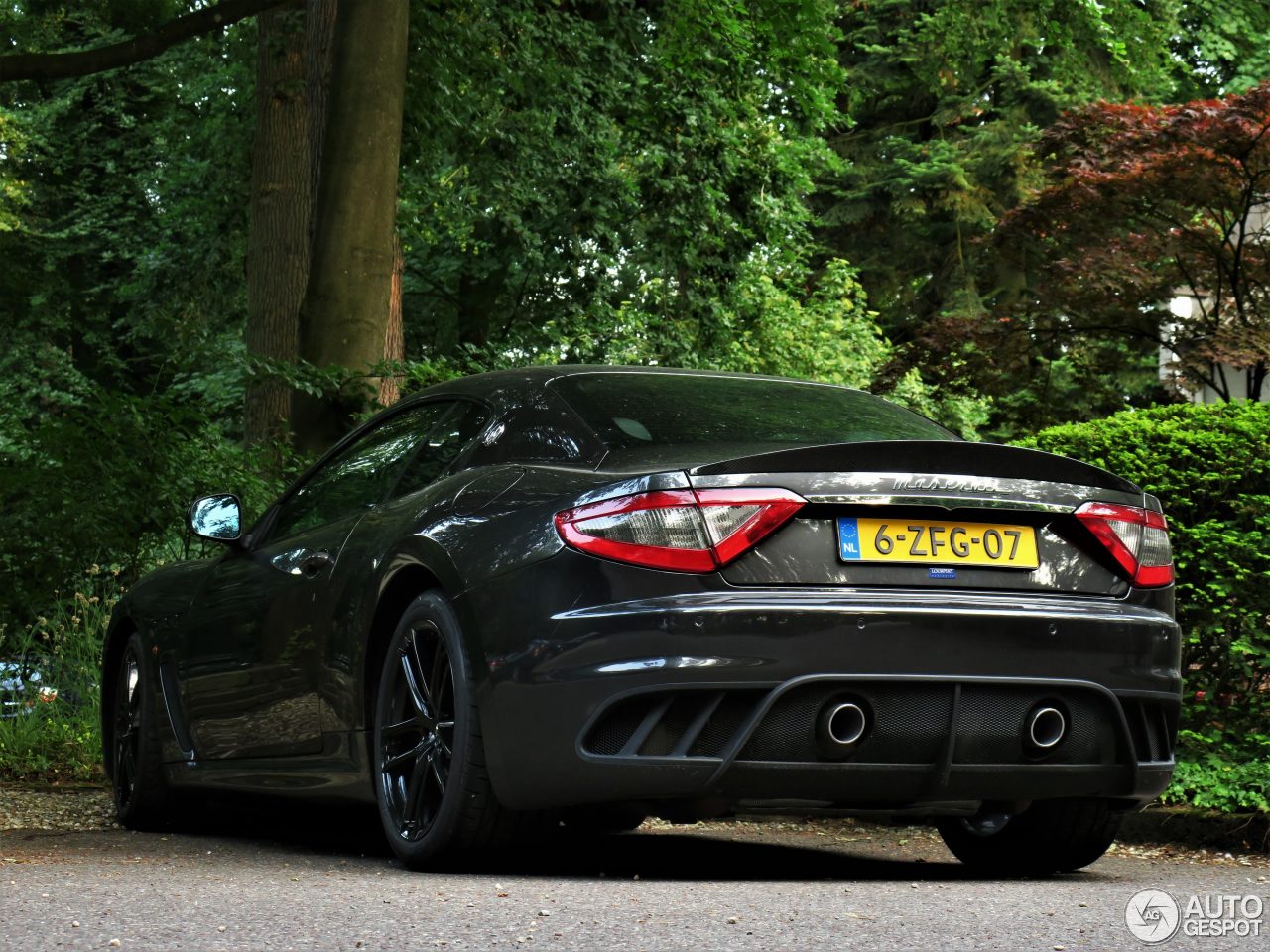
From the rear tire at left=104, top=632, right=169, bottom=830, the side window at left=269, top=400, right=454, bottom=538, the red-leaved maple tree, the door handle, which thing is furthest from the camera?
the red-leaved maple tree

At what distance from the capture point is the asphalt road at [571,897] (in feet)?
12.8

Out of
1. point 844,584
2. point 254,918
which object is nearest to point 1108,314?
point 844,584

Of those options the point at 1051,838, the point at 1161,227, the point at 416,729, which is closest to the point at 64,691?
the point at 416,729

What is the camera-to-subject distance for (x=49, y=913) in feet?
13.8

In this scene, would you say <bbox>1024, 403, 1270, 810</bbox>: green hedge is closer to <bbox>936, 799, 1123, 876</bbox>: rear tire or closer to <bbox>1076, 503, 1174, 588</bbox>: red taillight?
<bbox>936, 799, 1123, 876</bbox>: rear tire

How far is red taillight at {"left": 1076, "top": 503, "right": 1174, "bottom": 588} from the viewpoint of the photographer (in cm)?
518

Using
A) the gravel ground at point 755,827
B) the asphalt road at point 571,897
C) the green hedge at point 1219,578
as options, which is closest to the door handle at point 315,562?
the asphalt road at point 571,897

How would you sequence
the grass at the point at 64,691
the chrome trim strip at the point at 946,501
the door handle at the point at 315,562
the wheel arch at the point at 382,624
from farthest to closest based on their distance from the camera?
the grass at the point at 64,691 < the door handle at the point at 315,562 < the wheel arch at the point at 382,624 < the chrome trim strip at the point at 946,501

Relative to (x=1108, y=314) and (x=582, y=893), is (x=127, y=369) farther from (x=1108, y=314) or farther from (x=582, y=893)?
(x=582, y=893)

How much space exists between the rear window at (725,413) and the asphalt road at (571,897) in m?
1.23

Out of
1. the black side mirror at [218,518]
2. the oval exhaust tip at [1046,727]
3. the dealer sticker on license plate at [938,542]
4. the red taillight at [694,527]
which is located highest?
the black side mirror at [218,518]

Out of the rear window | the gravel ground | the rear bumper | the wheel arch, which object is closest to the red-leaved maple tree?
the gravel ground

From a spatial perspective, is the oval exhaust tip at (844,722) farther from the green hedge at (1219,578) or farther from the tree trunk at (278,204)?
the tree trunk at (278,204)

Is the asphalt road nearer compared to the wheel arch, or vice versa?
the asphalt road
